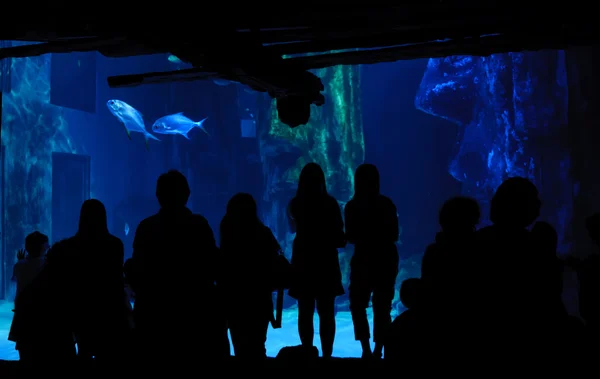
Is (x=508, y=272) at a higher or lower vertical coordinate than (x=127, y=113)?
lower

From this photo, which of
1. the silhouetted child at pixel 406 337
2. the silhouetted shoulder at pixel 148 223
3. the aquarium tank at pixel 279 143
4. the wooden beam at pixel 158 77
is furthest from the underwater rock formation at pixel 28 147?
the silhouetted child at pixel 406 337

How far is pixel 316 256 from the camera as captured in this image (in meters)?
4.24

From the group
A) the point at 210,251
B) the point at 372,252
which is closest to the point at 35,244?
the point at 210,251

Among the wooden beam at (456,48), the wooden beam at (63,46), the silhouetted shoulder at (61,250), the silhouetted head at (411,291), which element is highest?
the wooden beam at (63,46)

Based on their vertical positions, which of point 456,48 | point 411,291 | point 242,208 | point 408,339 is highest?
point 456,48

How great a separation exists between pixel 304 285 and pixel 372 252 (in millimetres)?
721

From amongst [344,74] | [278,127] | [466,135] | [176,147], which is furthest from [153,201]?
[466,135]

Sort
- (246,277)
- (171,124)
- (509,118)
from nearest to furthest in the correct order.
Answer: (246,277) → (171,124) → (509,118)

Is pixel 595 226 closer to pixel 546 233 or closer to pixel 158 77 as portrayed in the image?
pixel 546 233

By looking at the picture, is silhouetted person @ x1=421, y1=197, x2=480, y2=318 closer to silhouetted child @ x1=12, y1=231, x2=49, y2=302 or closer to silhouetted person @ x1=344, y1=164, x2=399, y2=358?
silhouetted person @ x1=344, y1=164, x2=399, y2=358

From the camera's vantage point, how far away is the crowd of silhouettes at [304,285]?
8.86 ft

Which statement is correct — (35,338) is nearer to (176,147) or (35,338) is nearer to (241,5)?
(241,5)

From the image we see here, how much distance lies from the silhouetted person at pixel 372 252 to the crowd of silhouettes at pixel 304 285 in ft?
0.03

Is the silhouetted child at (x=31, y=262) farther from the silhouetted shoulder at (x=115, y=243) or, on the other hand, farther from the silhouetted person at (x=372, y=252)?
the silhouetted person at (x=372, y=252)
